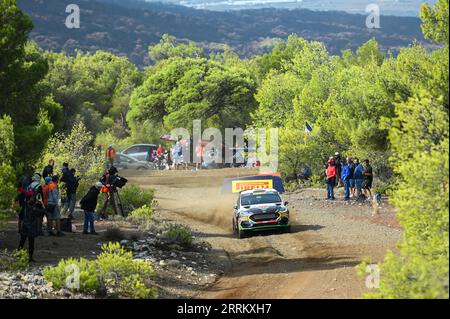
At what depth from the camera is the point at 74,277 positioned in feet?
47.5

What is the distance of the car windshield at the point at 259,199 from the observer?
24.4m

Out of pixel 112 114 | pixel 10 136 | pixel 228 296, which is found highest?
pixel 10 136

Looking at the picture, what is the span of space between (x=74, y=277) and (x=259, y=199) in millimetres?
10955

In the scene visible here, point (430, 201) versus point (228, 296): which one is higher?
point (430, 201)

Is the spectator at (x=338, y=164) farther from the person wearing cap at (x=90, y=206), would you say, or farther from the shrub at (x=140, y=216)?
the person wearing cap at (x=90, y=206)

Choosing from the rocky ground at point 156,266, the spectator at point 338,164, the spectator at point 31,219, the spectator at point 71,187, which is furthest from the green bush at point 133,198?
the spectator at point 31,219

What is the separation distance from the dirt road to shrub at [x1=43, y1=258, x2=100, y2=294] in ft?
8.56

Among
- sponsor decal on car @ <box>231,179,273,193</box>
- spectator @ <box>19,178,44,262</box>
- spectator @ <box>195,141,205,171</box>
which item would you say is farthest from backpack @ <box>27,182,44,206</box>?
spectator @ <box>195,141,205,171</box>

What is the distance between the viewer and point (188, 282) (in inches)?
685

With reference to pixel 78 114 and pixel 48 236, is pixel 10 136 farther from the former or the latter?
pixel 78 114

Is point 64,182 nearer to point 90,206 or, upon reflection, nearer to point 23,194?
point 90,206

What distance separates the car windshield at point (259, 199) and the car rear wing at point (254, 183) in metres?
7.30

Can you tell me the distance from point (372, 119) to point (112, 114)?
56474mm
